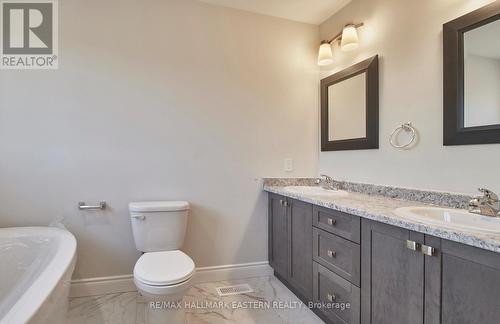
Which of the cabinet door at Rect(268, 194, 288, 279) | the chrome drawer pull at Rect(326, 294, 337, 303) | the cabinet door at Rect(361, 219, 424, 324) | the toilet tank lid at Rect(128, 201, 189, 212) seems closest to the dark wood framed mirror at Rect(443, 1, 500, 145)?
→ the cabinet door at Rect(361, 219, 424, 324)

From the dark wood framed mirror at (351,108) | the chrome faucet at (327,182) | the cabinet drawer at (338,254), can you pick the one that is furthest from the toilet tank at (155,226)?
the dark wood framed mirror at (351,108)

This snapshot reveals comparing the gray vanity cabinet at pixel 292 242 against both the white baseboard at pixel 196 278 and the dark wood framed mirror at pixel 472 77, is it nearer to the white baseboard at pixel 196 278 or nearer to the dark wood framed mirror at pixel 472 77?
the white baseboard at pixel 196 278

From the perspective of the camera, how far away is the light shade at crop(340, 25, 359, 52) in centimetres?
237

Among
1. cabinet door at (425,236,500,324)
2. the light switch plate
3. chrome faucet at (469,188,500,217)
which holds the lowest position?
cabinet door at (425,236,500,324)

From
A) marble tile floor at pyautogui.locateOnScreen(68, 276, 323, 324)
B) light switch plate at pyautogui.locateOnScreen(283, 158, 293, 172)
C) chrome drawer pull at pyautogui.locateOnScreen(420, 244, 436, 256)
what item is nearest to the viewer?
chrome drawer pull at pyautogui.locateOnScreen(420, 244, 436, 256)

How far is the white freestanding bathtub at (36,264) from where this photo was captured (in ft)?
4.46

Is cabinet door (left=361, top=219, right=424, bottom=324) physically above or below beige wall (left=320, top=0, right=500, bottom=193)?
below

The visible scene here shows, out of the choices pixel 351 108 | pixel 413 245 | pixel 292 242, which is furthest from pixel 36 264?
pixel 351 108

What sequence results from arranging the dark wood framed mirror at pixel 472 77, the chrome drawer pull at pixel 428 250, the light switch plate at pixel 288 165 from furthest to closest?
the light switch plate at pixel 288 165 → the dark wood framed mirror at pixel 472 77 → the chrome drawer pull at pixel 428 250

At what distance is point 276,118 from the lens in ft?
9.40

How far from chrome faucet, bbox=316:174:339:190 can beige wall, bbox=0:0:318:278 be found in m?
0.17

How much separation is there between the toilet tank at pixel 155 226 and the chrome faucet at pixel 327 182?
1.30 meters

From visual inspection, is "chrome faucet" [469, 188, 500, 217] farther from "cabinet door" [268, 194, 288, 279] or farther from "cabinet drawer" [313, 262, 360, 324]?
"cabinet door" [268, 194, 288, 279]

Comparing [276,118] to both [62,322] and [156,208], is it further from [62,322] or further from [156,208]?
[62,322]
